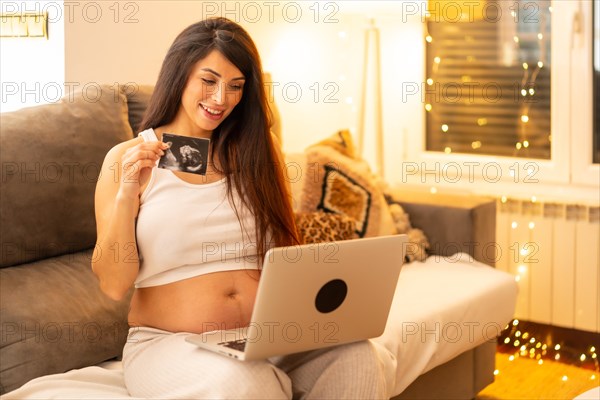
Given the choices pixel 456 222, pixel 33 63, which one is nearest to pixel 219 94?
pixel 33 63

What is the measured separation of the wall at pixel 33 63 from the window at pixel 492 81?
5.56 ft

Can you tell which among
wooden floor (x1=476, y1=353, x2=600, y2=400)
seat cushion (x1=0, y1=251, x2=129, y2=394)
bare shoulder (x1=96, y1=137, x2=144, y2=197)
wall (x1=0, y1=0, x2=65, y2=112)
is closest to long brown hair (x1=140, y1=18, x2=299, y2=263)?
bare shoulder (x1=96, y1=137, x2=144, y2=197)

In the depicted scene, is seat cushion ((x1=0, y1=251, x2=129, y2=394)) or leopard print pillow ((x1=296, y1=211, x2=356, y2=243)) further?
leopard print pillow ((x1=296, y1=211, x2=356, y2=243))

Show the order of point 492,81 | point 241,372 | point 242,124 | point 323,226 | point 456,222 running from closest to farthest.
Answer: point 241,372 < point 242,124 < point 323,226 < point 456,222 < point 492,81

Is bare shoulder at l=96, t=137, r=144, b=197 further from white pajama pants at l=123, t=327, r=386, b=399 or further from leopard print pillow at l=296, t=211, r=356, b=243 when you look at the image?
leopard print pillow at l=296, t=211, r=356, b=243

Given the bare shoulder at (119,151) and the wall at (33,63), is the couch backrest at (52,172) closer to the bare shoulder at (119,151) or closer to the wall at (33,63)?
the bare shoulder at (119,151)

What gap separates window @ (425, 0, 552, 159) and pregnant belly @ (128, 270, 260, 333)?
2.01 meters

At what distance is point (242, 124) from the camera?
199 centimetres

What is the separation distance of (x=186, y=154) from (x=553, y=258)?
2029mm

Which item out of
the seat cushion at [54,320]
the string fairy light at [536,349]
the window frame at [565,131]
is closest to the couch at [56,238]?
the seat cushion at [54,320]

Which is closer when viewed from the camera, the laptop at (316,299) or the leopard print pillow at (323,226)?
the laptop at (316,299)

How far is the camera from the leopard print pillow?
8.57 feet

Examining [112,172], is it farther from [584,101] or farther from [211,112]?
[584,101]

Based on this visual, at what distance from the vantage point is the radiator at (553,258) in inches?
129
